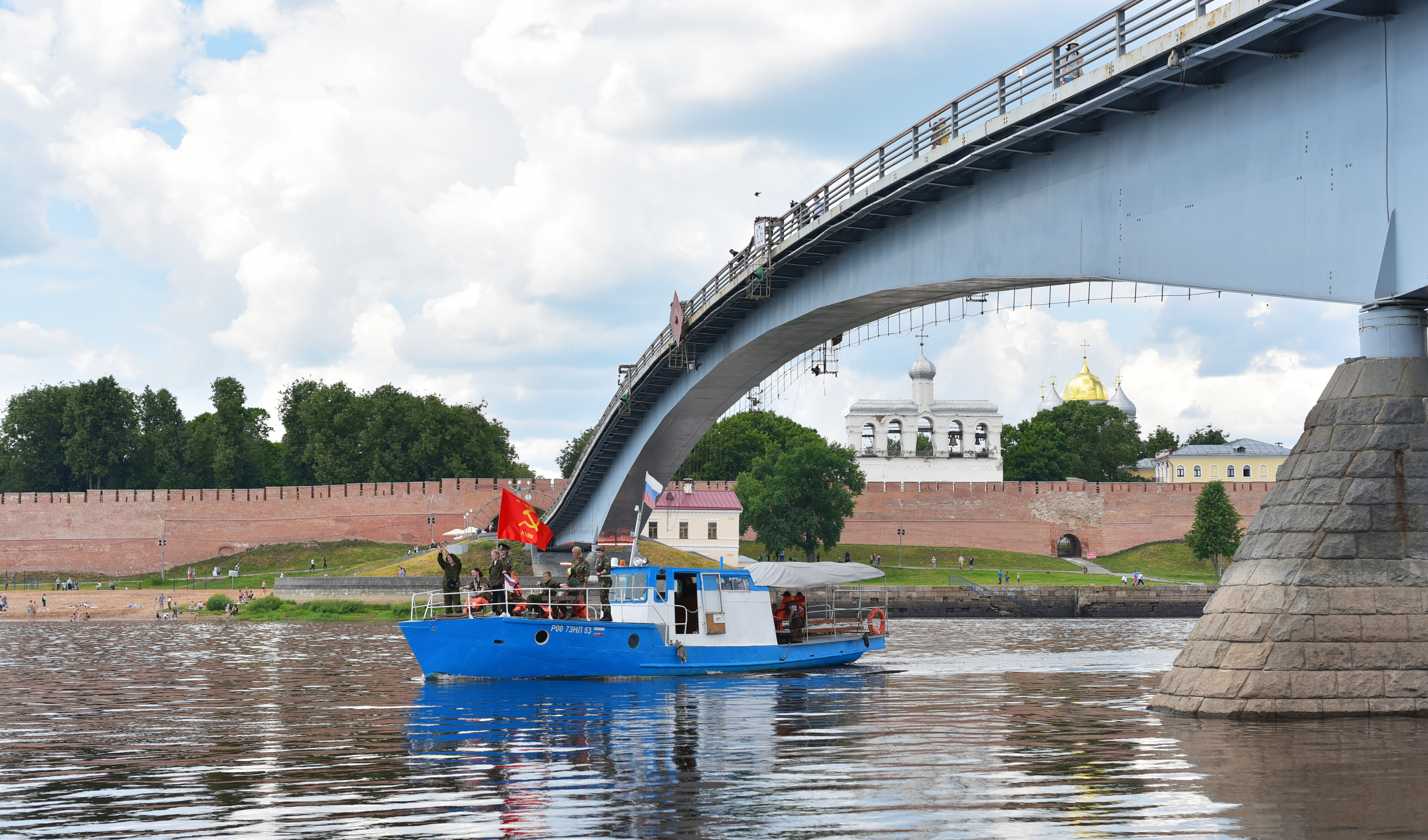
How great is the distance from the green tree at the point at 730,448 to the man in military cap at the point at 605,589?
7070cm

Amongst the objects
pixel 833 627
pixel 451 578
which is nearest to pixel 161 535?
pixel 833 627

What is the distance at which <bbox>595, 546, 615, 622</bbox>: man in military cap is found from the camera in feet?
77.9

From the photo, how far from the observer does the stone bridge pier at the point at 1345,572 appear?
12.7 m

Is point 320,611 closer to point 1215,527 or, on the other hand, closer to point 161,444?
point 161,444

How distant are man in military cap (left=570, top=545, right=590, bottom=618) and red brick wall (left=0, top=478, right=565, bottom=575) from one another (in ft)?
188

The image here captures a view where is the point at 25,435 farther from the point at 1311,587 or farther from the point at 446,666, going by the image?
the point at 1311,587

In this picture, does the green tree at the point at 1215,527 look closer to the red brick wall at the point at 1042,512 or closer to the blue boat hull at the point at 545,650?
the red brick wall at the point at 1042,512

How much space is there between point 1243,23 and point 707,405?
25980mm

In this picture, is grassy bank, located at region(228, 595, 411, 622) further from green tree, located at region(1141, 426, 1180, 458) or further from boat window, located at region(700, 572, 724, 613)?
green tree, located at region(1141, 426, 1180, 458)

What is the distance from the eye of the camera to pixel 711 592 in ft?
79.8

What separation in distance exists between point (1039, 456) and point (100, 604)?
7927 cm

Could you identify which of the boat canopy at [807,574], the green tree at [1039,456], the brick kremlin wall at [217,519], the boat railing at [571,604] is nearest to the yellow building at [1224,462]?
the green tree at [1039,456]

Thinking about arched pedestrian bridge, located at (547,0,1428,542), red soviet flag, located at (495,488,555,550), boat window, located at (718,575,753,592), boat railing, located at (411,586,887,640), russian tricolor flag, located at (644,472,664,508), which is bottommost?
boat railing, located at (411,586,887,640)

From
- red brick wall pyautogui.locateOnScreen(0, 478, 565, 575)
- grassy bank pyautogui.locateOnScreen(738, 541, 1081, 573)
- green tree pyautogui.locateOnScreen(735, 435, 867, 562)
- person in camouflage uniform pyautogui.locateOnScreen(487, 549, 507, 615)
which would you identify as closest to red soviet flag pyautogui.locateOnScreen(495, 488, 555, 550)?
person in camouflage uniform pyautogui.locateOnScreen(487, 549, 507, 615)
